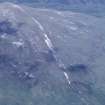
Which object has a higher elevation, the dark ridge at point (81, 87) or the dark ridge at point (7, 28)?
the dark ridge at point (7, 28)

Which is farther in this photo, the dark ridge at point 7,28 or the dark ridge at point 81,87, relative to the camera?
the dark ridge at point 7,28

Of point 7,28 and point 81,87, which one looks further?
point 7,28

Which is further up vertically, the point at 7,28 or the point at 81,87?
the point at 7,28

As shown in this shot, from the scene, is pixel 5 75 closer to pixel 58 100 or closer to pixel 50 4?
pixel 58 100

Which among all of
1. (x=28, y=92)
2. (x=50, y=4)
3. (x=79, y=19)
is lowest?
(x=50, y=4)

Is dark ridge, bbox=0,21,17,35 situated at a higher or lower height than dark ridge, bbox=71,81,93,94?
higher

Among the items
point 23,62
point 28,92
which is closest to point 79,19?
point 23,62

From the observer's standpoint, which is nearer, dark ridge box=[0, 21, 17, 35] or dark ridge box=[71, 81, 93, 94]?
dark ridge box=[71, 81, 93, 94]

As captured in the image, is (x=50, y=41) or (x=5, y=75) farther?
(x=50, y=41)
